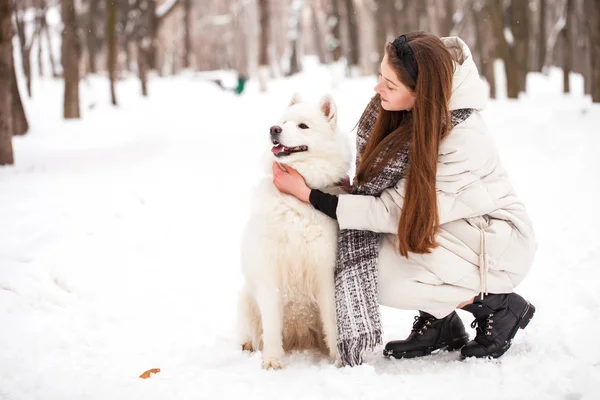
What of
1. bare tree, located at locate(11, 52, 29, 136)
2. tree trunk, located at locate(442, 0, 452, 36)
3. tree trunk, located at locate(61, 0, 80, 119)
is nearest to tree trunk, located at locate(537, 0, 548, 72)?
tree trunk, located at locate(442, 0, 452, 36)

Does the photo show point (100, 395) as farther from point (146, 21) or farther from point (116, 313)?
point (146, 21)

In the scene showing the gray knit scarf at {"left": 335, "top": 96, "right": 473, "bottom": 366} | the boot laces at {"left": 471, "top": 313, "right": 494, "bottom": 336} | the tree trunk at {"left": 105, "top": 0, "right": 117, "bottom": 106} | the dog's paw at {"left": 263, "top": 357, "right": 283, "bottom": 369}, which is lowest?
the dog's paw at {"left": 263, "top": 357, "right": 283, "bottom": 369}

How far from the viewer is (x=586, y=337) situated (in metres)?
2.88

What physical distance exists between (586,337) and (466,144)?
129cm

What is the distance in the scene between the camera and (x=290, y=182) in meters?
2.80

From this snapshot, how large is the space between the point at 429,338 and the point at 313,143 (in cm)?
127

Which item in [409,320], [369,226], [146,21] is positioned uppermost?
[146,21]

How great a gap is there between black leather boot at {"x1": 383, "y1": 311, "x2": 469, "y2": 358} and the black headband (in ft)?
4.43

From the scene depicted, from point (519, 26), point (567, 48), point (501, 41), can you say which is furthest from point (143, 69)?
point (567, 48)

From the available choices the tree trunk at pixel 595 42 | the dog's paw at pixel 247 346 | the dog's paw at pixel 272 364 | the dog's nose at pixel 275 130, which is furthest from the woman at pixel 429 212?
the tree trunk at pixel 595 42

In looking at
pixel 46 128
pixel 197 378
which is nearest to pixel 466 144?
pixel 197 378

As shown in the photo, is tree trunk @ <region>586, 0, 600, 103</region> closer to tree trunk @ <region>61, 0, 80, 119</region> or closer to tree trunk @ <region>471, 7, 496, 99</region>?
tree trunk @ <region>471, 7, 496, 99</region>

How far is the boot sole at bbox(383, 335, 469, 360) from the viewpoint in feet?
9.77

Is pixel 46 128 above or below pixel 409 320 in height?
above
